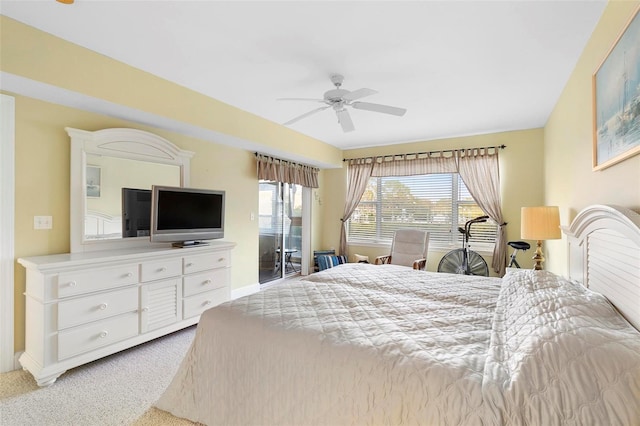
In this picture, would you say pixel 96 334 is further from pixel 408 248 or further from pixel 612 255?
pixel 408 248

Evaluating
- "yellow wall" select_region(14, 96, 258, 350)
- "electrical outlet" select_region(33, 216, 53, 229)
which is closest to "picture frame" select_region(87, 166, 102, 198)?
"yellow wall" select_region(14, 96, 258, 350)

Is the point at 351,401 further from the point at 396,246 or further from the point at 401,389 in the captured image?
the point at 396,246

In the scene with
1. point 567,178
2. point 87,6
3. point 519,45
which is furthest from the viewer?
point 567,178

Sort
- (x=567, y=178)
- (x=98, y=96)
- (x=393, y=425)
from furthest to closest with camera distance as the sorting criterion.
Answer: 1. (x=567, y=178)
2. (x=98, y=96)
3. (x=393, y=425)

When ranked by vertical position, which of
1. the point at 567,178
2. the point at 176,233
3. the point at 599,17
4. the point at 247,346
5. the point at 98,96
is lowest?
the point at 247,346

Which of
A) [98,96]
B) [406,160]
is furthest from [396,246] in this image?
[98,96]

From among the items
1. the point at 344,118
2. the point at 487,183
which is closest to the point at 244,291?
the point at 344,118

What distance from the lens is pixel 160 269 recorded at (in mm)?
2939

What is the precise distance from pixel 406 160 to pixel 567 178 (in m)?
2.68

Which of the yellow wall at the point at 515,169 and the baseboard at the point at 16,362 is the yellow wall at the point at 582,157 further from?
the baseboard at the point at 16,362

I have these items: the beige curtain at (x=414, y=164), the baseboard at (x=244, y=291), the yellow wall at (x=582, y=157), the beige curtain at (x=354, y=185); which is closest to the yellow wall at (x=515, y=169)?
the beige curtain at (x=414, y=164)

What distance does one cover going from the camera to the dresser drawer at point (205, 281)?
3.19 meters

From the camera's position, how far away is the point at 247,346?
1.60 m

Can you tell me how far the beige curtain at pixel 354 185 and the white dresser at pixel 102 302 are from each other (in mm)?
3086
